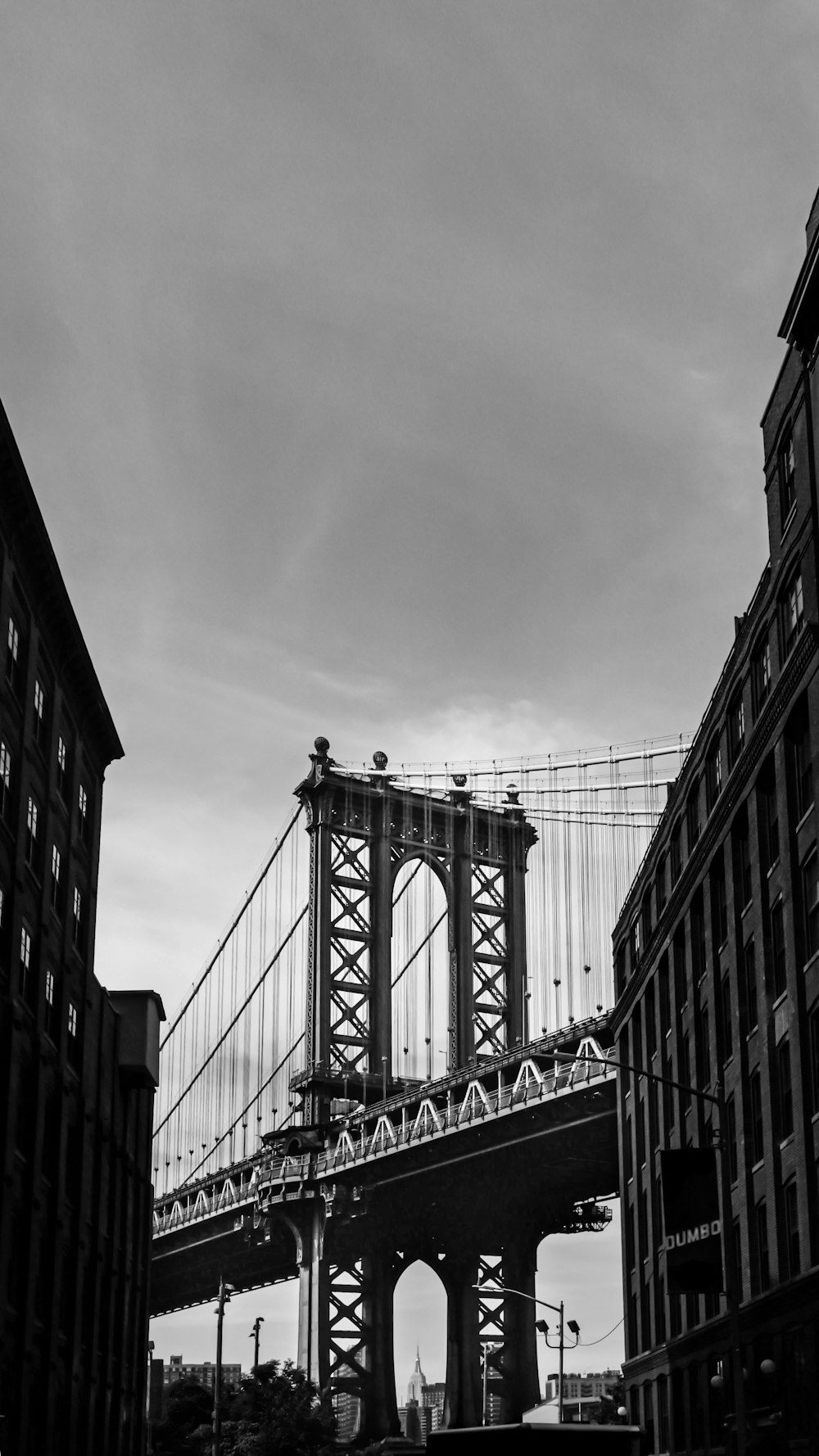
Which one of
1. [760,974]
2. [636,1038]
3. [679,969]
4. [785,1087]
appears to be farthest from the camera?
[636,1038]

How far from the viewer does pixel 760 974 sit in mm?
48844

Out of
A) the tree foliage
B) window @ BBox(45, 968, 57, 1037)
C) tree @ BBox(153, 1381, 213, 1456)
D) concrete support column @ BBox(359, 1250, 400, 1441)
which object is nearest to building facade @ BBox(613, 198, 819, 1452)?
window @ BBox(45, 968, 57, 1037)

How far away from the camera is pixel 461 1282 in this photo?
114938mm

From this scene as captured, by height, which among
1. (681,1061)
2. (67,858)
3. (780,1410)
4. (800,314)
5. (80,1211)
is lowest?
(780,1410)

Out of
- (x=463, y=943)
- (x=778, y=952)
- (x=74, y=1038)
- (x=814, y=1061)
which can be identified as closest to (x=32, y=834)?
(x=74, y=1038)

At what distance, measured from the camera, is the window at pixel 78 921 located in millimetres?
65812

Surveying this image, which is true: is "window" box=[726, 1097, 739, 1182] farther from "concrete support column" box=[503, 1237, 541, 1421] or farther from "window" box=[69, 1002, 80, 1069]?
"concrete support column" box=[503, 1237, 541, 1421]

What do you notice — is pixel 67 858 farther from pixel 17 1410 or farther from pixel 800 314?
pixel 800 314

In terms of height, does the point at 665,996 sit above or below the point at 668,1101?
above

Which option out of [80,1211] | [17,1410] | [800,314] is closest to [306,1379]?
[80,1211]

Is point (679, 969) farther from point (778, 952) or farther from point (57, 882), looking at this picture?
point (57, 882)

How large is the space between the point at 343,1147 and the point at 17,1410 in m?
57.0

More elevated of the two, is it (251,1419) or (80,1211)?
(80,1211)

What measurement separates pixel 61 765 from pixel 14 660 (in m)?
8.67
